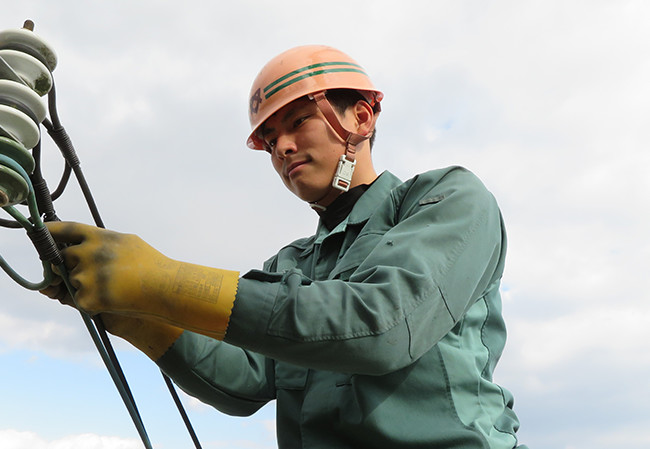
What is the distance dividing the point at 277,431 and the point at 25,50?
206 centimetres

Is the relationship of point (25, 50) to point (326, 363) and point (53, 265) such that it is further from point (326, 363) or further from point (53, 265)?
point (326, 363)

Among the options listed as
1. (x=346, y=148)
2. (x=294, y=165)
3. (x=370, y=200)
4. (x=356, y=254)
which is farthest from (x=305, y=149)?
(x=356, y=254)

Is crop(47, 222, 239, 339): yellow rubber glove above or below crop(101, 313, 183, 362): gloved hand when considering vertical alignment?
below

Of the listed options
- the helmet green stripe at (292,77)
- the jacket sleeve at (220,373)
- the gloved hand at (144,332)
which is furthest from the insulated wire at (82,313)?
the helmet green stripe at (292,77)

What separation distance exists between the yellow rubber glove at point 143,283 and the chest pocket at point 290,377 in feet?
3.32

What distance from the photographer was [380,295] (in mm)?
2723

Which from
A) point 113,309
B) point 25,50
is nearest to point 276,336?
point 113,309

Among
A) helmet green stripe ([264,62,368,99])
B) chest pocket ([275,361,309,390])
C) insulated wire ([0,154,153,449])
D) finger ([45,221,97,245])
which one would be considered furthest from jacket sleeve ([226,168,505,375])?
helmet green stripe ([264,62,368,99])

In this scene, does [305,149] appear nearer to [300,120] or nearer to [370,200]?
[300,120]

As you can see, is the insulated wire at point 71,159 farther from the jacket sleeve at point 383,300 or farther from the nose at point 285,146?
the nose at point 285,146

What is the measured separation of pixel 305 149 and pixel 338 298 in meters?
1.51

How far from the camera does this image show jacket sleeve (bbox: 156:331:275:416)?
3729 mm

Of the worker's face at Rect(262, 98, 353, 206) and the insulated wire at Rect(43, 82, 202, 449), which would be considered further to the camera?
the worker's face at Rect(262, 98, 353, 206)

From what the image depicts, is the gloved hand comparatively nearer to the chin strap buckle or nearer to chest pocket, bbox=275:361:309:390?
chest pocket, bbox=275:361:309:390
